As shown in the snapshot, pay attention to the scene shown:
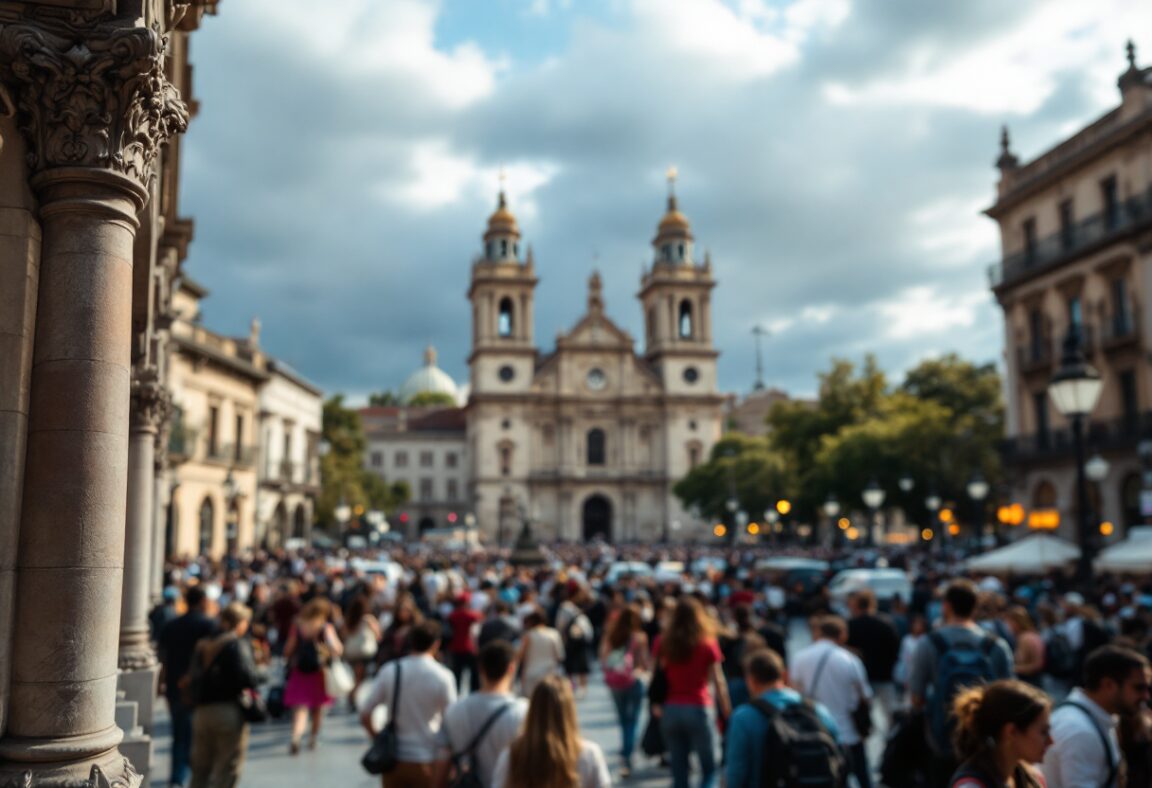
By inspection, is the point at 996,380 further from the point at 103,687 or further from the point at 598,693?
the point at 103,687

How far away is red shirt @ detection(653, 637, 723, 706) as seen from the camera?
7.57 m

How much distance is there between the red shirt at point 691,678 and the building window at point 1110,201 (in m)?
30.8

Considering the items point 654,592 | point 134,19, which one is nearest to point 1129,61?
point 654,592

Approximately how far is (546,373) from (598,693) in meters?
72.5

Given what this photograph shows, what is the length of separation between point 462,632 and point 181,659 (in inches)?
174

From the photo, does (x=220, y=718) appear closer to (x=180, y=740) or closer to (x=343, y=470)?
(x=180, y=740)

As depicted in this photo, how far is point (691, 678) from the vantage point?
24.8 ft

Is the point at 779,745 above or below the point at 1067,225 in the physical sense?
below

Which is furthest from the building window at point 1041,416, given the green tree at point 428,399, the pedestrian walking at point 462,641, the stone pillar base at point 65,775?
the green tree at point 428,399

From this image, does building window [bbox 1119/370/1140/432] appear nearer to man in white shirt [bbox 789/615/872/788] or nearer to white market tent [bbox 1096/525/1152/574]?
white market tent [bbox 1096/525/1152/574]

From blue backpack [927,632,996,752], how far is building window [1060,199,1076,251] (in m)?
32.3

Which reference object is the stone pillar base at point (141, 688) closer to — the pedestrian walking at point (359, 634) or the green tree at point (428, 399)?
the pedestrian walking at point (359, 634)

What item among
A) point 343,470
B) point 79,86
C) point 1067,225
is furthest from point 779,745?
point 343,470

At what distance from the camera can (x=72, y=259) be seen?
3984mm
